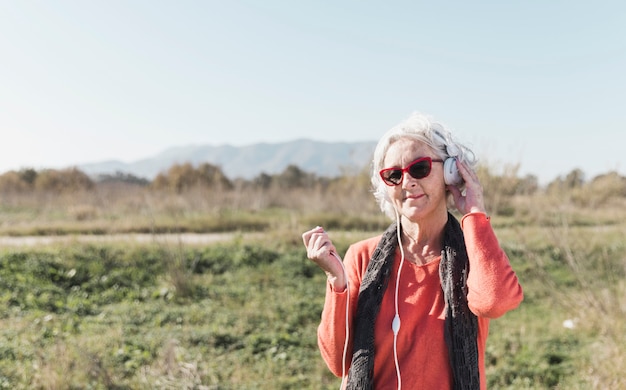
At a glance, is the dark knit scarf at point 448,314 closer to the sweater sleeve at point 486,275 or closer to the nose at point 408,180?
the sweater sleeve at point 486,275

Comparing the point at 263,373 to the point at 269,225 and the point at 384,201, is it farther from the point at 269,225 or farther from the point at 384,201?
the point at 269,225

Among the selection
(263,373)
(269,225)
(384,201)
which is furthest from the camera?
(269,225)

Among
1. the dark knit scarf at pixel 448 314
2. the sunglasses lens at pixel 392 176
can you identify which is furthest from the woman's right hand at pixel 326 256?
the sunglasses lens at pixel 392 176

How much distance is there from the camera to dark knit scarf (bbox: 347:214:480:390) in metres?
1.79

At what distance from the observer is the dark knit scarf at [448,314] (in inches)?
70.6

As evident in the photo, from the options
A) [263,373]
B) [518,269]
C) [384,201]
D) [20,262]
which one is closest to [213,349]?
[263,373]

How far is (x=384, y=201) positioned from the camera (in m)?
2.12

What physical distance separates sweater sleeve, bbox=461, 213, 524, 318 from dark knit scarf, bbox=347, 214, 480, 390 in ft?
0.19

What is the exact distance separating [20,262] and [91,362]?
486 cm

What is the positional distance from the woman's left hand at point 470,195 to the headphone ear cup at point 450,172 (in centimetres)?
1

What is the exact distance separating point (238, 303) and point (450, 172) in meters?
5.93

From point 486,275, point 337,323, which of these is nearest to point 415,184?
point 486,275

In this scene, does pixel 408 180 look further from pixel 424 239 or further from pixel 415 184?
pixel 424 239

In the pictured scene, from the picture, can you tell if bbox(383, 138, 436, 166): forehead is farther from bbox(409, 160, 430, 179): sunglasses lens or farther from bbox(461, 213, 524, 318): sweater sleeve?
bbox(461, 213, 524, 318): sweater sleeve
